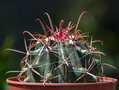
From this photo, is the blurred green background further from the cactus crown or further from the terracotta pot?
the terracotta pot

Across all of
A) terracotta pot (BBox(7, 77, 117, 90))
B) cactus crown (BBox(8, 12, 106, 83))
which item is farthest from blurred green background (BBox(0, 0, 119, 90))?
terracotta pot (BBox(7, 77, 117, 90))

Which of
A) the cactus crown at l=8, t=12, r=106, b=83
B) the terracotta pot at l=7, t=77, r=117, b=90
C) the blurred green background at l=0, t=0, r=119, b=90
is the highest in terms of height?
the blurred green background at l=0, t=0, r=119, b=90

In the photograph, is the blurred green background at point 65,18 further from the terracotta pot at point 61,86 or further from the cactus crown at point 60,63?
the terracotta pot at point 61,86

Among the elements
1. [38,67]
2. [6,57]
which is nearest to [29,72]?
[38,67]

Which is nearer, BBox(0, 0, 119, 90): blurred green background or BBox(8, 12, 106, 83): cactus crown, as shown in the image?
BBox(8, 12, 106, 83): cactus crown

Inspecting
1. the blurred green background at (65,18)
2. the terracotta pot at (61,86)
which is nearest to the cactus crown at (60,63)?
the terracotta pot at (61,86)

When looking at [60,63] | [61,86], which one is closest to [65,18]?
[60,63]

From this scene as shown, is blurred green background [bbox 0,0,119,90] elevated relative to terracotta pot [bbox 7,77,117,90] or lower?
elevated

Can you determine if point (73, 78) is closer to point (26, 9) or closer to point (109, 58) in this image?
point (109, 58)
